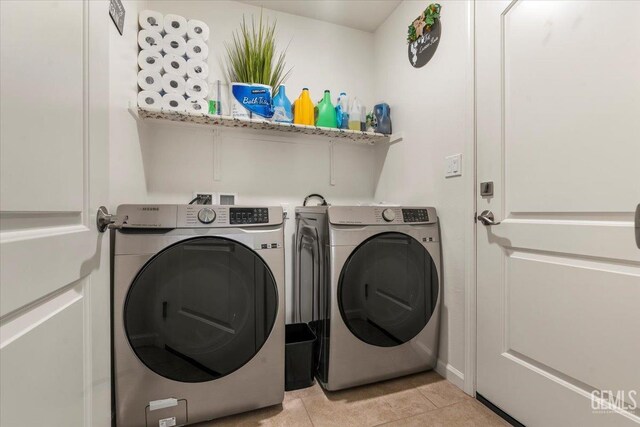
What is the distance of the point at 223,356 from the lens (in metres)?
1.16

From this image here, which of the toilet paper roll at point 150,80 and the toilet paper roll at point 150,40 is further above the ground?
the toilet paper roll at point 150,40

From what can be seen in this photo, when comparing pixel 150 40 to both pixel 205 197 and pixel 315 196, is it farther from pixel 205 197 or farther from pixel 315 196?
pixel 315 196

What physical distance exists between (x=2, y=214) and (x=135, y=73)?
1.38 metres

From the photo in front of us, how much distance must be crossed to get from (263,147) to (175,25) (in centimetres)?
85

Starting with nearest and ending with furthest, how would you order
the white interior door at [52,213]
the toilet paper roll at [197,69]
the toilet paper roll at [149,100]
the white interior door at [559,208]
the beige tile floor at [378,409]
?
1. the white interior door at [52,213]
2. the white interior door at [559,208]
3. the beige tile floor at [378,409]
4. the toilet paper roll at [149,100]
5. the toilet paper roll at [197,69]

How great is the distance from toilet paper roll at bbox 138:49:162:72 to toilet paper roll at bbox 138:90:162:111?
0.14m

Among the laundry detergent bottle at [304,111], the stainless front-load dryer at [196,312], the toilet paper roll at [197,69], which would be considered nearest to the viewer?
the stainless front-load dryer at [196,312]

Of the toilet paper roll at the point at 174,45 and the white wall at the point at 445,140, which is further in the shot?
the toilet paper roll at the point at 174,45

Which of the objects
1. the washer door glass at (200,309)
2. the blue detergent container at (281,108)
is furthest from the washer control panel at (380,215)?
the blue detergent container at (281,108)

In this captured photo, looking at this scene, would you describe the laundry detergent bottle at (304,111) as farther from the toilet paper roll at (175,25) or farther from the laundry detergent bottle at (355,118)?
the toilet paper roll at (175,25)

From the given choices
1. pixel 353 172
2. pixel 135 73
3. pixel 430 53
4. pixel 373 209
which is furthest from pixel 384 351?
pixel 135 73

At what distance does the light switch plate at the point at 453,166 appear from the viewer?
4.67 ft

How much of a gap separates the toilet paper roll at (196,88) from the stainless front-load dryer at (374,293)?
A: 0.96m

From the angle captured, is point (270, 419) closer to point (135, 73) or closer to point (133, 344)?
point (133, 344)
